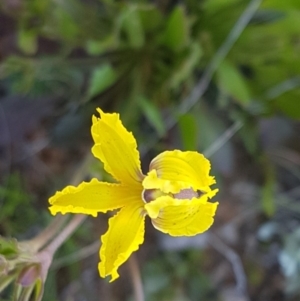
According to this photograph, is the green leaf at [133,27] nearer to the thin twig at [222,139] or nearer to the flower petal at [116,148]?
the thin twig at [222,139]

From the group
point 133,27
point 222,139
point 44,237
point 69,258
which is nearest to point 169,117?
point 222,139

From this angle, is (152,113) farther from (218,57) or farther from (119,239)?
(119,239)

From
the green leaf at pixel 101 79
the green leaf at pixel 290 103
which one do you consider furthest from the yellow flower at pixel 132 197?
the green leaf at pixel 290 103

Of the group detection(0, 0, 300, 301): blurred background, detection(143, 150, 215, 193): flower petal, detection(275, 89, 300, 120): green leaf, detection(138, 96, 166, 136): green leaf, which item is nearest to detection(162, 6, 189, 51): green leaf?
detection(0, 0, 300, 301): blurred background

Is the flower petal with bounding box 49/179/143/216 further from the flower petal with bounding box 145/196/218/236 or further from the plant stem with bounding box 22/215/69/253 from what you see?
the plant stem with bounding box 22/215/69/253

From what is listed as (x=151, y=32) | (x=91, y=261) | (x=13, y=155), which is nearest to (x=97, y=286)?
Result: (x=91, y=261)

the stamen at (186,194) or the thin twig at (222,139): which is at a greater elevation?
the thin twig at (222,139)
